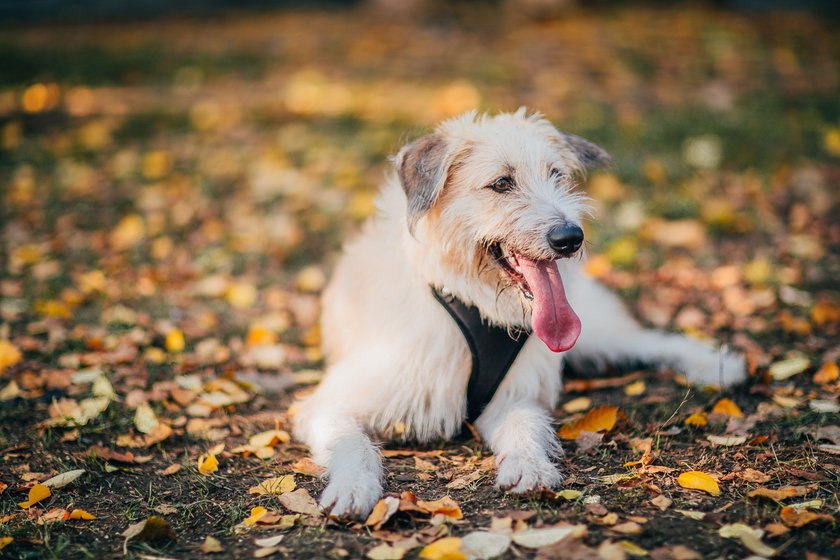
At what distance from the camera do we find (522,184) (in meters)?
3.54

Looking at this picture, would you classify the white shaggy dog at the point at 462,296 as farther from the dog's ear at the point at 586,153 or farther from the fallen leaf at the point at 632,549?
the fallen leaf at the point at 632,549

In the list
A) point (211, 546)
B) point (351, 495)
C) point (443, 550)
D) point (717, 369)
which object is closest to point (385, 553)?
point (443, 550)

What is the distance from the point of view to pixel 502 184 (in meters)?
3.54

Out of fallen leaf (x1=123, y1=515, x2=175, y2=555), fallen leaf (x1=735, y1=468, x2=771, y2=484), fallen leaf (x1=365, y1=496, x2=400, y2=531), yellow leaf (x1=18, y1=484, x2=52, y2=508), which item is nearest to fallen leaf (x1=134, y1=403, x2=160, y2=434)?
yellow leaf (x1=18, y1=484, x2=52, y2=508)

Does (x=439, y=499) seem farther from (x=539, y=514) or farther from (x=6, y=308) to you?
(x=6, y=308)

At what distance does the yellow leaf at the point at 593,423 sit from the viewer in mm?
3678

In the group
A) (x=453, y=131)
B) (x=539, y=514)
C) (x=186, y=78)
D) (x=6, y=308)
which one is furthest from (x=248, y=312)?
(x=186, y=78)

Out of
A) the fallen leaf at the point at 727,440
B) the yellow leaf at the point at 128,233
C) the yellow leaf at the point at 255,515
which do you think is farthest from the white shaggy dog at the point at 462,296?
the yellow leaf at the point at 128,233

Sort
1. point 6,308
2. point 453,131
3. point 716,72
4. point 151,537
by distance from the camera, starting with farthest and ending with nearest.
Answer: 1. point 716,72
2. point 6,308
3. point 453,131
4. point 151,537

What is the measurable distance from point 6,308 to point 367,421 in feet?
10.7

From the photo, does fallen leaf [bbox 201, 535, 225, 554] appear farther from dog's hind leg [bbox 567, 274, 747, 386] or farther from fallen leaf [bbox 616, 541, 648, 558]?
dog's hind leg [bbox 567, 274, 747, 386]

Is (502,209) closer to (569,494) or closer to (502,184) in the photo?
(502,184)

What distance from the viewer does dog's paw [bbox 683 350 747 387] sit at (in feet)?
13.6

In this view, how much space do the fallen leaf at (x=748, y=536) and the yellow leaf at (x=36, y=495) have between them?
2.88m
